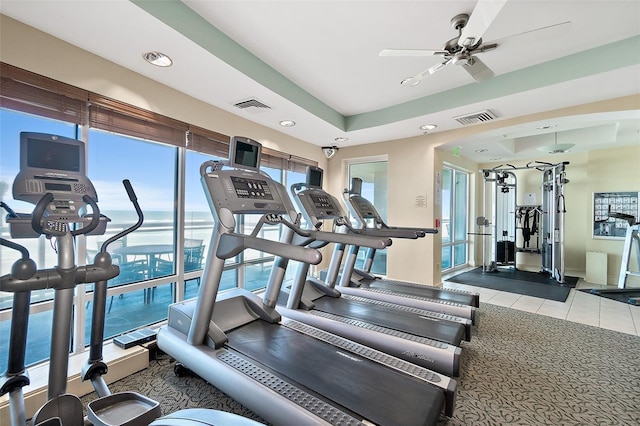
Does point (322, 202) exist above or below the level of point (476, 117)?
below

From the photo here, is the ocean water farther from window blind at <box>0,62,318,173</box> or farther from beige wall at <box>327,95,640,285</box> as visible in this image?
beige wall at <box>327,95,640,285</box>

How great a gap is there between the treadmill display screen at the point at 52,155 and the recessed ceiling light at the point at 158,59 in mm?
1189

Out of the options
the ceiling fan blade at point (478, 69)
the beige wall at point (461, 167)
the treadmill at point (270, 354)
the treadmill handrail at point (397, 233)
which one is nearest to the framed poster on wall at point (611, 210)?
the beige wall at point (461, 167)

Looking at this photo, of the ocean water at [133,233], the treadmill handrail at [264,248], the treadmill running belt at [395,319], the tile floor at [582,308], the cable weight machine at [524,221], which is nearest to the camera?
the treadmill handrail at [264,248]

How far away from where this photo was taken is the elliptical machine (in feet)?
4.63

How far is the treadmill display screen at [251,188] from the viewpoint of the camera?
217 cm

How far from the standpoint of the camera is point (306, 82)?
11.4 ft

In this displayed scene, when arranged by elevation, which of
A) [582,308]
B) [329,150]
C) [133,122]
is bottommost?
[582,308]

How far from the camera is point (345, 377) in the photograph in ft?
5.97

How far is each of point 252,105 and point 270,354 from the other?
8.99 ft

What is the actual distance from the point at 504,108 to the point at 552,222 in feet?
11.8

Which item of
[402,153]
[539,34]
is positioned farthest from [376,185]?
[539,34]

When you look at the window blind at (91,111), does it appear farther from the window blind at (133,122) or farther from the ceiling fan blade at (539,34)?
the ceiling fan blade at (539,34)

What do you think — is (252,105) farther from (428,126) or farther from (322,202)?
(428,126)
